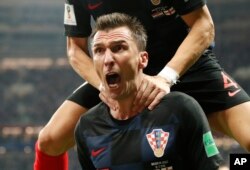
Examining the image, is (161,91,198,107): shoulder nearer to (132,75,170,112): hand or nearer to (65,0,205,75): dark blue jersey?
(132,75,170,112): hand

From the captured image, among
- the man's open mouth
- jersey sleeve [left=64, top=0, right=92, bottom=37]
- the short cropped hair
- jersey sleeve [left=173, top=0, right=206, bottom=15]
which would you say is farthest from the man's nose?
jersey sleeve [left=64, top=0, right=92, bottom=37]

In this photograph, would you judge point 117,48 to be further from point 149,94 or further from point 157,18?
point 157,18

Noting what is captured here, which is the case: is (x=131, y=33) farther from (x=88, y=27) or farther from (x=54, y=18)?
(x=54, y=18)

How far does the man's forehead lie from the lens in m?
1.77

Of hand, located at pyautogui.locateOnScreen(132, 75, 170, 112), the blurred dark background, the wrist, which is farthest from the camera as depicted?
the blurred dark background

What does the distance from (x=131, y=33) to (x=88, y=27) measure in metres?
0.55

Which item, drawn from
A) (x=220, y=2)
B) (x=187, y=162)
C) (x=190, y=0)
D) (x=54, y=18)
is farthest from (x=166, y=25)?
(x=54, y=18)

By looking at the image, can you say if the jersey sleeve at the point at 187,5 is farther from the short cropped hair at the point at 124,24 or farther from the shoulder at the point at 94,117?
the shoulder at the point at 94,117

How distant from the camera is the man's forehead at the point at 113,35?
1767 mm

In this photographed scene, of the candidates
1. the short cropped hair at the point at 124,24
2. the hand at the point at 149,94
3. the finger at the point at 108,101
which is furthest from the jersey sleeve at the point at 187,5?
the finger at the point at 108,101

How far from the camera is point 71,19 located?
90.4 inches

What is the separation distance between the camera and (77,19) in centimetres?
229

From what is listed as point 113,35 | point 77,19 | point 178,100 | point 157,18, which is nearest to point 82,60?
point 77,19

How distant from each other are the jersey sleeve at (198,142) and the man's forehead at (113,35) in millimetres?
339
